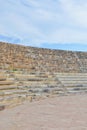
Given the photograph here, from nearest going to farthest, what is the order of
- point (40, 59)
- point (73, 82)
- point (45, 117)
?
point (45, 117) < point (73, 82) < point (40, 59)

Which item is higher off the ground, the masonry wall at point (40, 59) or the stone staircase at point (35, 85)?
the masonry wall at point (40, 59)

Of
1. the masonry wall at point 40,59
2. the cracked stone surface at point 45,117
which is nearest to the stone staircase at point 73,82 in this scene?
the masonry wall at point 40,59

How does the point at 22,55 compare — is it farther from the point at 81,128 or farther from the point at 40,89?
the point at 81,128

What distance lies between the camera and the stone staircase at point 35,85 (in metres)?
12.3

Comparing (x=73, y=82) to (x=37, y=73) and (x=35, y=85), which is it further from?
(x=35, y=85)

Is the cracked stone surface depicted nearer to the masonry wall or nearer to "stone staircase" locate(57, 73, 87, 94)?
the masonry wall

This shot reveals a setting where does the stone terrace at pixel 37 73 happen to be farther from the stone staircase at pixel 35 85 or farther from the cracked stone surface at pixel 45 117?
the cracked stone surface at pixel 45 117

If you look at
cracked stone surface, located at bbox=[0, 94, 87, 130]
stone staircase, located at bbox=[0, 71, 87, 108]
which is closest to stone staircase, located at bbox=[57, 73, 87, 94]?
stone staircase, located at bbox=[0, 71, 87, 108]

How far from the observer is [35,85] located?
15086mm

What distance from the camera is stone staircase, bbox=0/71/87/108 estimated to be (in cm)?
1234

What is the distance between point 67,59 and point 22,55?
3883mm

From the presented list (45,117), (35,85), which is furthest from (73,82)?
(45,117)

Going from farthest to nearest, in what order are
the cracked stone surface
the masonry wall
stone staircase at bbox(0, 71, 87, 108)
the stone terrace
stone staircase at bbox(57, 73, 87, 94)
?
stone staircase at bbox(57, 73, 87, 94) → the masonry wall → the stone terrace → stone staircase at bbox(0, 71, 87, 108) → the cracked stone surface

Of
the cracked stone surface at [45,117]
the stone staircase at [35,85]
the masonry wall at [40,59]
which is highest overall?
the masonry wall at [40,59]
